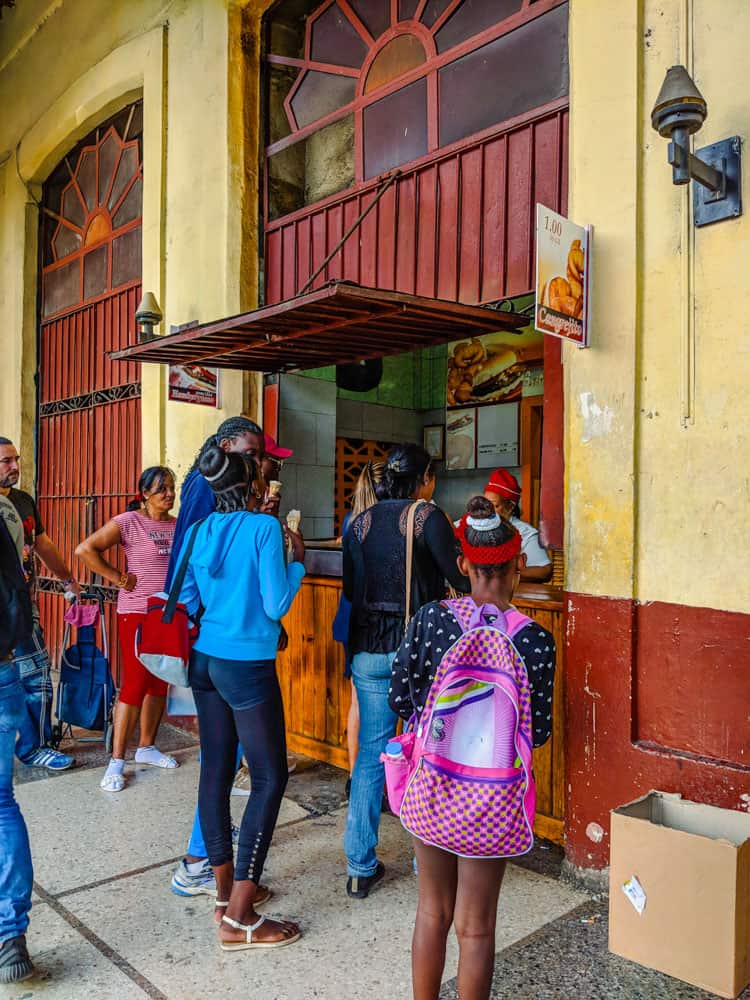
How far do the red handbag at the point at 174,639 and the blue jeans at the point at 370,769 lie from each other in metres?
0.78

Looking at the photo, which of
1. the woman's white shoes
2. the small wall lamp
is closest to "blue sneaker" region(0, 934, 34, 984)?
the woman's white shoes

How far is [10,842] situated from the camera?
3.00 meters

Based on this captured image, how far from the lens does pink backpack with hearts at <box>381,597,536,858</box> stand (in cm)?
231

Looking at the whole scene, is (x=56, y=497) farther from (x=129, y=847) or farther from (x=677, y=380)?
(x=677, y=380)

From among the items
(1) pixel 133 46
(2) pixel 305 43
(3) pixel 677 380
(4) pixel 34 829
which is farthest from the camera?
(1) pixel 133 46

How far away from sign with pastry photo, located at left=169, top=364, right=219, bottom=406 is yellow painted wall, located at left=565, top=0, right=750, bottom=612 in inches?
117

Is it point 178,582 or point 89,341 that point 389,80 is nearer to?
point 178,582

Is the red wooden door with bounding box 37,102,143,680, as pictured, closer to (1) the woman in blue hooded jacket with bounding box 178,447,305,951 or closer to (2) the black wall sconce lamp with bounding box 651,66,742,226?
(1) the woman in blue hooded jacket with bounding box 178,447,305,951

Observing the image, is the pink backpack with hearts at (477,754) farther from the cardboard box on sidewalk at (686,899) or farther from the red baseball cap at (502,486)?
the red baseball cap at (502,486)

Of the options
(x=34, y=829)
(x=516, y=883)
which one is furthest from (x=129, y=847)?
(x=516, y=883)

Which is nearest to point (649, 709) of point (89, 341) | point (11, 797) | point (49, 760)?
point (11, 797)

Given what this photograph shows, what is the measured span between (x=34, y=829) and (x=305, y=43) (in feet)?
17.9

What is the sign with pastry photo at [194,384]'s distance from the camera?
5.71 metres

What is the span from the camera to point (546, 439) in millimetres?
4098
